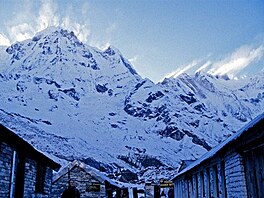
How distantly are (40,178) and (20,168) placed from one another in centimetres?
318

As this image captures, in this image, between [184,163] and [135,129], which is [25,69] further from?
[184,163]

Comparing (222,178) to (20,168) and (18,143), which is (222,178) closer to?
(18,143)

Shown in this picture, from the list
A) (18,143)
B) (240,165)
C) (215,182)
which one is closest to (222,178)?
(215,182)

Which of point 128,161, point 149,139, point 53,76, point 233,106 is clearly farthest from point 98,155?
point 233,106

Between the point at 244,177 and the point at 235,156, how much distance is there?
0.72 metres

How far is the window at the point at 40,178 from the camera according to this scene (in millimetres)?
15802

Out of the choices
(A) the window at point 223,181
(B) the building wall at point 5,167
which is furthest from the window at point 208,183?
(B) the building wall at point 5,167

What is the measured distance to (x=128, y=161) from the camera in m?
100

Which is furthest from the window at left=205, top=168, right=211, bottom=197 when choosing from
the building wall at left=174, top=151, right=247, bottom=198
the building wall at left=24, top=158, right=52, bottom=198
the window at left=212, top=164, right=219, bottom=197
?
the building wall at left=24, top=158, right=52, bottom=198

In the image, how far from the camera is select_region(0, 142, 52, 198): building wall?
11227mm

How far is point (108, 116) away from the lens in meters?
132

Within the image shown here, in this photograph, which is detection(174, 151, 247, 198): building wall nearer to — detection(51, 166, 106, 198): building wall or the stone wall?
the stone wall

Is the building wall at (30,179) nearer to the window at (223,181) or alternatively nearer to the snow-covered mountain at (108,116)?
the window at (223,181)

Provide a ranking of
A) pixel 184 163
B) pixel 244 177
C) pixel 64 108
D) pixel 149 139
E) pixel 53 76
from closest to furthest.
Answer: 1. pixel 244 177
2. pixel 184 163
3. pixel 149 139
4. pixel 64 108
5. pixel 53 76
